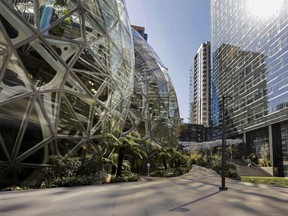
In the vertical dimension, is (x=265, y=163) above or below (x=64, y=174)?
above

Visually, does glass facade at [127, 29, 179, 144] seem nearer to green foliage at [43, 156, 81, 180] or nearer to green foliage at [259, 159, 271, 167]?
green foliage at [43, 156, 81, 180]

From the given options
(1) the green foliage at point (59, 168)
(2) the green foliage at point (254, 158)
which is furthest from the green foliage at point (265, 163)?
(1) the green foliage at point (59, 168)

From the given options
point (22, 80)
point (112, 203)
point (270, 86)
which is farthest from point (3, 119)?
point (270, 86)

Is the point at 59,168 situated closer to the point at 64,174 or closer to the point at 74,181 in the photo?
the point at 64,174

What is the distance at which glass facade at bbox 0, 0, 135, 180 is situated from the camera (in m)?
11.7

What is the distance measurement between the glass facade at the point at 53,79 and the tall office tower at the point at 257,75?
44.7 metres

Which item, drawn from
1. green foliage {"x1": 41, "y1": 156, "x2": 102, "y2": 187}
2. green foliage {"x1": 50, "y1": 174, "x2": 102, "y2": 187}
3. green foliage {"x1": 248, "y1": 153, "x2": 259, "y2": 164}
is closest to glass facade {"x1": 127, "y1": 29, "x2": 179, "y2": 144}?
green foliage {"x1": 50, "y1": 174, "x2": 102, "y2": 187}

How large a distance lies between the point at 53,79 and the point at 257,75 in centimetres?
6020

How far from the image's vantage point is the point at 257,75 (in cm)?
6525

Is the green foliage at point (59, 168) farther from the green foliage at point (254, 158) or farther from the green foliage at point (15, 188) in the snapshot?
the green foliage at point (254, 158)

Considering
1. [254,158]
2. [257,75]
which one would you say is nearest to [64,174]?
[257,75]

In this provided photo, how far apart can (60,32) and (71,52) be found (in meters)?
1.27

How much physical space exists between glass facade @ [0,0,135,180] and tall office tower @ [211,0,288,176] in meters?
44.7

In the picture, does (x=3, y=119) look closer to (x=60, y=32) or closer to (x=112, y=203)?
(x=60, y=32)
